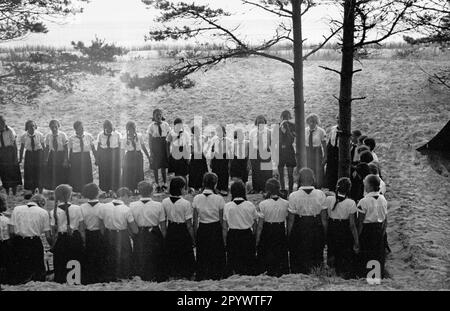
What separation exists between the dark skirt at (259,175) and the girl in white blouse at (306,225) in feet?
15.2

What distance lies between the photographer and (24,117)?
20562mm

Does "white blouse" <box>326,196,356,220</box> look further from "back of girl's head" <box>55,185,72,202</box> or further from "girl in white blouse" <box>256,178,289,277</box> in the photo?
"back of girl's head" <box>55,185,72,202</box>

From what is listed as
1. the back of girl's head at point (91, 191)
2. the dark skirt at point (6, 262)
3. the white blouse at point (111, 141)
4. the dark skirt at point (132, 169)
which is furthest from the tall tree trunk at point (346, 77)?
the dark skirt at point (6, 262)

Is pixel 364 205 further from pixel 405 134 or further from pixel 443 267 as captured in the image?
pixel 405 134

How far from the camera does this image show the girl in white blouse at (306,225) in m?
7.44

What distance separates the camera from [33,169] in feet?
40.6

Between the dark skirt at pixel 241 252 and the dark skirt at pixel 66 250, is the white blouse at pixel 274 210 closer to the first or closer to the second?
the dark skirt at pixel 241 252

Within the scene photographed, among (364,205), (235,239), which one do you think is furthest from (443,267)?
(235,239)

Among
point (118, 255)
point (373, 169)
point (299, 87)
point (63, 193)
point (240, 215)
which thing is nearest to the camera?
point (63, 193)

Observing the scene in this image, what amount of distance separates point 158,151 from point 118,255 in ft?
17.2

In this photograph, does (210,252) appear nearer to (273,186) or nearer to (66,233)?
(273,186)

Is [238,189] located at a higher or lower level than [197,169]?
higher

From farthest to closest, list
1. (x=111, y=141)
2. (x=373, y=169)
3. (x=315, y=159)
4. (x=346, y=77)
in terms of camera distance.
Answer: (x=315, y=159) < (x=111, y=141) < (x=346, y=77) < (x=373, y=169)

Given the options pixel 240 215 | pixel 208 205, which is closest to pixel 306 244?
pixel 240 215
